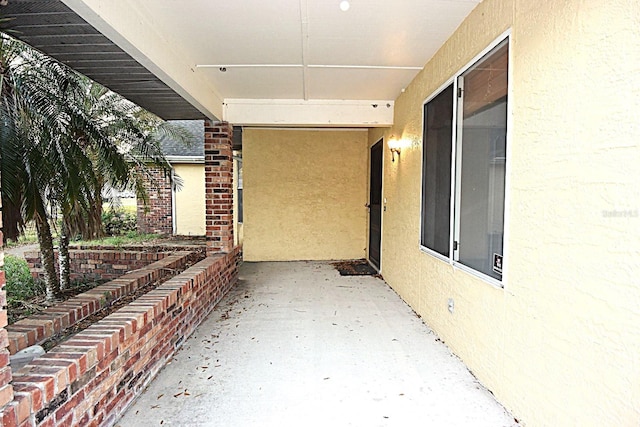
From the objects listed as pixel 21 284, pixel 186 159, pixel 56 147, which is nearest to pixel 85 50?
pixel 56 147

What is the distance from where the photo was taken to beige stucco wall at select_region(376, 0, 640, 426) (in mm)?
1550

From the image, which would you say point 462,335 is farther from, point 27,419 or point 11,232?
point 11,232

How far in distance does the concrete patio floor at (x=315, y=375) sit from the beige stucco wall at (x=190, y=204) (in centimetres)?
702

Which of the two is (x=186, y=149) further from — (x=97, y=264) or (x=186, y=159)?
(x=97, y=264)

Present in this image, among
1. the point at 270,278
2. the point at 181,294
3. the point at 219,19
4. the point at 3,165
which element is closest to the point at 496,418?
the point at 181,294

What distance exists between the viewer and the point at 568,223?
1.87 m

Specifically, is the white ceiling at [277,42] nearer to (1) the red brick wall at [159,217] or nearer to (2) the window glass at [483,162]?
(2) the window glass at [483,162]

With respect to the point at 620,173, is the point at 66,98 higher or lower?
higher

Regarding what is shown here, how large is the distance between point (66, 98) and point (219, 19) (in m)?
2.44

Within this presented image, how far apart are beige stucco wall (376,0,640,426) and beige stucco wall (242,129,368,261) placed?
5061 mm

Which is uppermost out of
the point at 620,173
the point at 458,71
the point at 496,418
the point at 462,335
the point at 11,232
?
the point at 458,71

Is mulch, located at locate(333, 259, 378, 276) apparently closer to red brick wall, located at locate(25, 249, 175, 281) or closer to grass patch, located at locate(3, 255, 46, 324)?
red brick wall, located at locate(25, 249, 175, 281)

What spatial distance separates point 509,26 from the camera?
2422mm

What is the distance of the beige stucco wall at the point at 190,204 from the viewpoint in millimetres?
11164
